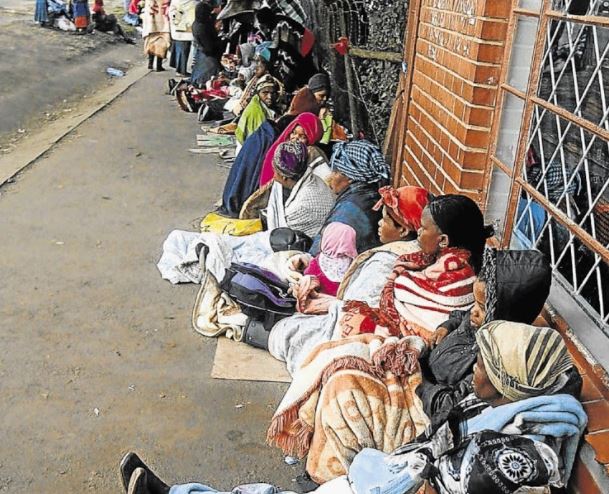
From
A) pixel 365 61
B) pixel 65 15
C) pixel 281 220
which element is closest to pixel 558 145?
pixel 281 220

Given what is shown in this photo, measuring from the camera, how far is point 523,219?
313 cm

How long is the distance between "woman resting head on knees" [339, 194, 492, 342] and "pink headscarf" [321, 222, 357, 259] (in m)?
0.62

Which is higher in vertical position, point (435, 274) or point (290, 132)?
point (435, 274)

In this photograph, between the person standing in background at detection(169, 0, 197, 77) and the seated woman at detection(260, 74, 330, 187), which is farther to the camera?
the person standing in background at detection(169, 0, 197, 77)

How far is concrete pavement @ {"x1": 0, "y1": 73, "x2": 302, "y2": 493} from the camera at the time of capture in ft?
9.50

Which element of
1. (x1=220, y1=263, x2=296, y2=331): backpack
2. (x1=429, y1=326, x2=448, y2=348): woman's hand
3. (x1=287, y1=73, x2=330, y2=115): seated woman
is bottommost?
(x1=220, y1=263, x2=296, y2=331): backpack

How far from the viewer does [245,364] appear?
364 centimetres

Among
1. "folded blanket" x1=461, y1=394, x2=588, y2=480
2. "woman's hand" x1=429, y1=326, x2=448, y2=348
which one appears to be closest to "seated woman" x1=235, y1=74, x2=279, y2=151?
"woman's hand" x1=429, y1=326, x2=448, y2=348

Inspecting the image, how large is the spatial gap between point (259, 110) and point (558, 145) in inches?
164

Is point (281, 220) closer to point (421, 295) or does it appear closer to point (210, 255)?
point (210, 255)

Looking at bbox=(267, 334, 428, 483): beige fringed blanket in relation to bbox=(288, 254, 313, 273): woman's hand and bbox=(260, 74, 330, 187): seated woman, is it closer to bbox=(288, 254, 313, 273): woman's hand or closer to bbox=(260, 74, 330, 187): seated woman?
bbox=(288, 254, 313, 273): woman's hand

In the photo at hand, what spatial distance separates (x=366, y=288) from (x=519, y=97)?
3.62ft

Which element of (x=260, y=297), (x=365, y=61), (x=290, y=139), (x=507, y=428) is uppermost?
(x=365, y=61)

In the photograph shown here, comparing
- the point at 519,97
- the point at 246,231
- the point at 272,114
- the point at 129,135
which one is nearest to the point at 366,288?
the point at 519,97
